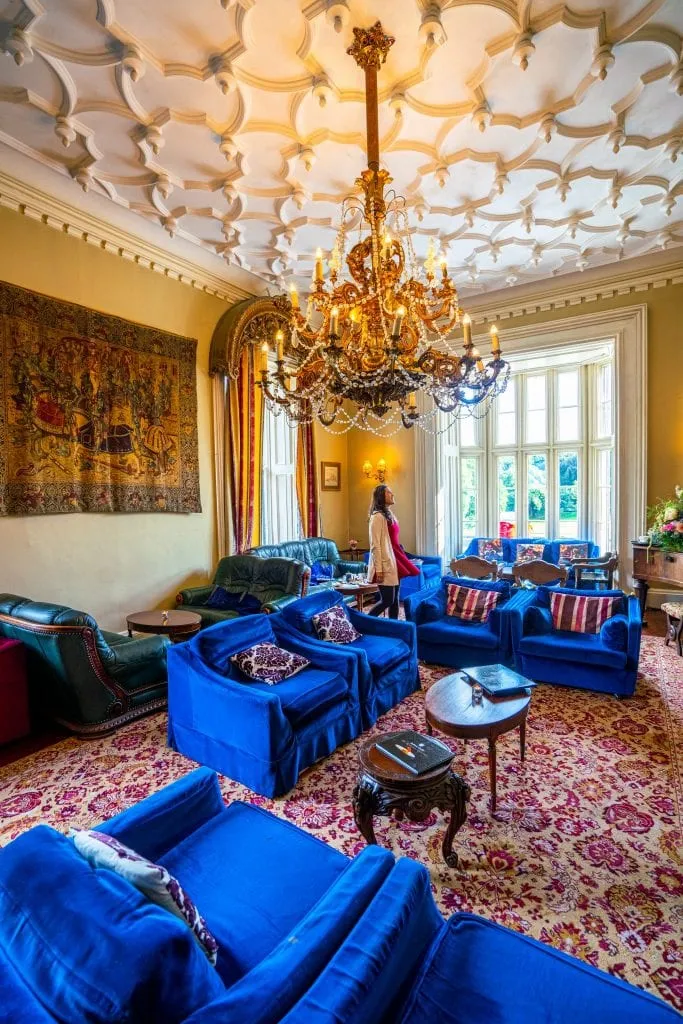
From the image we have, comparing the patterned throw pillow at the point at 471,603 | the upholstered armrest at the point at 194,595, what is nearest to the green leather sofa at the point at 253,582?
the upholstered armrest at the point at 194,595

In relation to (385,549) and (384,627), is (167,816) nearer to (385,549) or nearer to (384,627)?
(384,627)

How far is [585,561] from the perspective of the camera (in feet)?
22.6

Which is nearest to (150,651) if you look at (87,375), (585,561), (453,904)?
(453,904)

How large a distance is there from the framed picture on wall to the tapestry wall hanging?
9.67 feet

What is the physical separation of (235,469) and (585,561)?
16.5 ft

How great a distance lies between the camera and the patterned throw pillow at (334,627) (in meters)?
3.82

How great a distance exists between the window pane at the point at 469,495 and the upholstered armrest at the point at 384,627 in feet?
17.6

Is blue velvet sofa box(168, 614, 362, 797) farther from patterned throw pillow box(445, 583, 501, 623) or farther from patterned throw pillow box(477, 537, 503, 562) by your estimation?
patterned throw pillow box(477, 537, 503, 562)

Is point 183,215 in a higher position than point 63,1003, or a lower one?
higher

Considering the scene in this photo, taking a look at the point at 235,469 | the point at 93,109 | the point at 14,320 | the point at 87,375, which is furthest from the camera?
the point at 235,469

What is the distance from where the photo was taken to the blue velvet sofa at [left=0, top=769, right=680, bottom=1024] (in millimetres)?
897

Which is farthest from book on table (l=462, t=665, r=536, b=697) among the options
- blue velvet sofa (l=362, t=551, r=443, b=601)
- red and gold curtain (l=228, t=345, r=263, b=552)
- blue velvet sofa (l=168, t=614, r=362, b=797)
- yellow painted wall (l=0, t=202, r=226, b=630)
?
red and gold curtain (l=228, t=345, r=263, b=552)

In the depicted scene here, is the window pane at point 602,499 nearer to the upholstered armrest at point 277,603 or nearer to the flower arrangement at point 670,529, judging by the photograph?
the flower arrangement at point 670,529

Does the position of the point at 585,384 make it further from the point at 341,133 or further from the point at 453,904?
the point at 453,904
